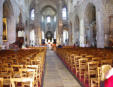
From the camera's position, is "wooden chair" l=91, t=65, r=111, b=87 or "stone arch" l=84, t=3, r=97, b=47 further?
"stone arch" l=84, t=3, r=97, b=47

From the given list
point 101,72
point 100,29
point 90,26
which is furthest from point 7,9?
point 101,72

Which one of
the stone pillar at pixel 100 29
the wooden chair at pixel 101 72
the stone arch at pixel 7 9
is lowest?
the wooden chair at pixel 101 72

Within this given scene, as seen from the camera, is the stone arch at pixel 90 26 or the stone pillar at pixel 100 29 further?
the stone arch at pixel 90 26

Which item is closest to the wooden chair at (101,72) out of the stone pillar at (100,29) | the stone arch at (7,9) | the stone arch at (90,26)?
the stone pillar at (100,29)

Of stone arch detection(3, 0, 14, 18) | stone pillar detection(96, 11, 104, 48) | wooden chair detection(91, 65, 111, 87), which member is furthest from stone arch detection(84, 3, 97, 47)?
wooden chair detection(91, 65, 111, 87)

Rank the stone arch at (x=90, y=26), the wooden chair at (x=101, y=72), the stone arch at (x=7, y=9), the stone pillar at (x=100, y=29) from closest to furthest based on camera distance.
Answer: the wooden chair at (x=101, y=72)
the stone pillar at (x=100, y=29)
the stone arch at (x=7, y=9)
the stone arch at (x=90, y=26)

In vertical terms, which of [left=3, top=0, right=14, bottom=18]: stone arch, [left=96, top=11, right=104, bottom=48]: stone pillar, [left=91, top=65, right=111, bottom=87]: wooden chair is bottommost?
[left=91, top=65, right=111, bottom=87]: wooden chair

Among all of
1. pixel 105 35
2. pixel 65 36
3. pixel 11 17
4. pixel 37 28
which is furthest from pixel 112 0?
pixel 65 36

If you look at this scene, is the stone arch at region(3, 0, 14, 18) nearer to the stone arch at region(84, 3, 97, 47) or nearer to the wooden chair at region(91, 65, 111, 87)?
the stone arch at region(84, 3, 97, 47)

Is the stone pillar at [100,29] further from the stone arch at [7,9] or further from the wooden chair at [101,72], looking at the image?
the stone arch at [7,9]

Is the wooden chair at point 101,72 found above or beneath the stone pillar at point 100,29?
beneath

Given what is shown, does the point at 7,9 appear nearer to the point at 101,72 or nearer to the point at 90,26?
the point at 90,26

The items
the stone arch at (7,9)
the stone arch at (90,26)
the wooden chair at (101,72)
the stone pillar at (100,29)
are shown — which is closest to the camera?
the wooden chair at (101,72)

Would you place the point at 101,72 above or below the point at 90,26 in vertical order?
below
